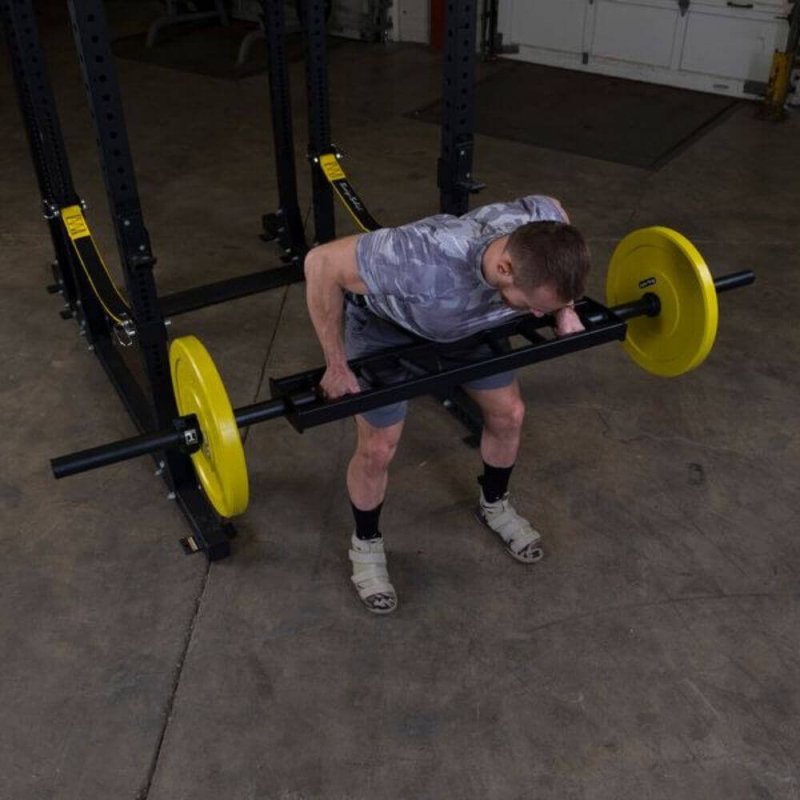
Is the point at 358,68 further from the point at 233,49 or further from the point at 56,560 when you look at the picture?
the point at 56,560

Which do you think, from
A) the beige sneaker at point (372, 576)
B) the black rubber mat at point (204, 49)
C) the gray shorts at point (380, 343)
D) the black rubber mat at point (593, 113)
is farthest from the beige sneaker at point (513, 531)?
the black rubber mat at point (204, 49)

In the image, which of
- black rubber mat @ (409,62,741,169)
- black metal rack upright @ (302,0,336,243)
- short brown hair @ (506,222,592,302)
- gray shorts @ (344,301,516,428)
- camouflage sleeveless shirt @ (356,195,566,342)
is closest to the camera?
short brown hair @ (506,222,592,302)

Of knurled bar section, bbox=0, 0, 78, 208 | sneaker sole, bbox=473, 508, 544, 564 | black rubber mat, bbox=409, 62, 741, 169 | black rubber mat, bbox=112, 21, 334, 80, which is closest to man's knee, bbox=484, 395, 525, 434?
sneaker sole, bbox=473, 508, 544, 564

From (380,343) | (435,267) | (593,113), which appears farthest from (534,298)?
(593,113)

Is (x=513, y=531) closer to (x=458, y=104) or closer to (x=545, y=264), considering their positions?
(x=545, y=264)

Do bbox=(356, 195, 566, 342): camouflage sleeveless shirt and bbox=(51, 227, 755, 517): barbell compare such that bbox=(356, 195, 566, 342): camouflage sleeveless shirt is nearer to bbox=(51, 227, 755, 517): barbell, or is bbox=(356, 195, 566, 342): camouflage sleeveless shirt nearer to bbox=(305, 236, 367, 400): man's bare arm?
bbox=(305, 236, 367, 400): man's bare arm

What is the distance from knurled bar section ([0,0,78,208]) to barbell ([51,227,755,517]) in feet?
3.76

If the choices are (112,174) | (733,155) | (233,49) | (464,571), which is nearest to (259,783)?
(464,571)

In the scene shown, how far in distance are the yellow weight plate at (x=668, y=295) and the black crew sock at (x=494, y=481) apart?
0.48 metres

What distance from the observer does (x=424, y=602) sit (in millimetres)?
2303

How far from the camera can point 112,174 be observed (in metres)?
2.07

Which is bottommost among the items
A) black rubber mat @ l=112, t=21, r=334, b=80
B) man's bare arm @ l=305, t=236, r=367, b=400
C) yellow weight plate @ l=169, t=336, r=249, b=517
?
black rubber mat @ l=112, t=21, r=334, b=80

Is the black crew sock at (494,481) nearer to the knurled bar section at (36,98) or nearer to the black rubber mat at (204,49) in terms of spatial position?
the knurled bar section at (36,98)

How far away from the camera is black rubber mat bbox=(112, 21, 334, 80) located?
660 centimetres
